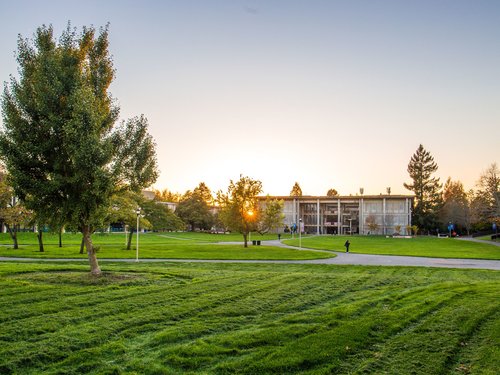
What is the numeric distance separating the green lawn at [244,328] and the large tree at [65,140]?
3.50 metres

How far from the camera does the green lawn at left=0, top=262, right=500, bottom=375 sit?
7629 mm

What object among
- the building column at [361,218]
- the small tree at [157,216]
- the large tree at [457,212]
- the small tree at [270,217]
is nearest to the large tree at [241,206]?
the small tree at [270,217]

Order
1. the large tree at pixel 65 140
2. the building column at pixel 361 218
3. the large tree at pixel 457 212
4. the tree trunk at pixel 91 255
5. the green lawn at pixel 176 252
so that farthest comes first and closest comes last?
the building column at pixel 361 218 → the large tree at pixel 457 212 → the green lawn at pixel 176 252 → the tree trunk at pixel 91 255 → the large tree at pixel 65 140

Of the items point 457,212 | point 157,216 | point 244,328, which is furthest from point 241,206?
point 457,212

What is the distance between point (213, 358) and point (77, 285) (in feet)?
33.2

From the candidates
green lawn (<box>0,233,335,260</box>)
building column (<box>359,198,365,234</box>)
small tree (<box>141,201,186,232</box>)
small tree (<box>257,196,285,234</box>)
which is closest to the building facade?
building column (<box>359,198,365,234</box>)

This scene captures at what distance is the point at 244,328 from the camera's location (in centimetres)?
998

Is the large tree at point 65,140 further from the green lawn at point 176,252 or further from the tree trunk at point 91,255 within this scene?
the green lawn at point 176,252

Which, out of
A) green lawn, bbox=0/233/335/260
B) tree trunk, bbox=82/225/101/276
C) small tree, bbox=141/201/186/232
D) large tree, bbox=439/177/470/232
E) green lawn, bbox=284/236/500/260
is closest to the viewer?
tree trunk, bbox=82/225/101/276

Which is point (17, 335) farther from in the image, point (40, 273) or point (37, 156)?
point (40, 273)

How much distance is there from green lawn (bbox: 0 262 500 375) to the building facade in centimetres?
9563

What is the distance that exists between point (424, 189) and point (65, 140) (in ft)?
393

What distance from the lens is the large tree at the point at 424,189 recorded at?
11719 centimetres

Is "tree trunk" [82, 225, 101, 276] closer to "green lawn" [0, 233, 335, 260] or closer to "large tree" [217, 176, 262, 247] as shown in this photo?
"green lawn" [0, 233, 335, 260]
